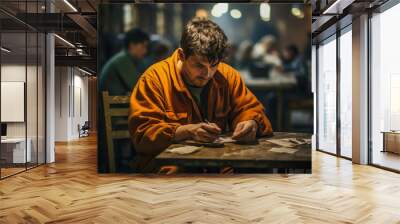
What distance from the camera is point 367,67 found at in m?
8.58

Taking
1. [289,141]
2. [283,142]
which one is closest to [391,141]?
[289,141]

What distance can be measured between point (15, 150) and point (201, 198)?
13.6ft

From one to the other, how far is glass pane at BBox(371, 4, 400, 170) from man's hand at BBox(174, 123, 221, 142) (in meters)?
3.35

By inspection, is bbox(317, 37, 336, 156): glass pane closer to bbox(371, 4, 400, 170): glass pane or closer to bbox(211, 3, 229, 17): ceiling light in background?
bbox(371, 4, 400, 170): glass pane

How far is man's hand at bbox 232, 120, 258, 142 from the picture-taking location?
280 inches

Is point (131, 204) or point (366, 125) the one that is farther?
point (366, 125)

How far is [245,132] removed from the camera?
712cm

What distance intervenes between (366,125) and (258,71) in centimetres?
311

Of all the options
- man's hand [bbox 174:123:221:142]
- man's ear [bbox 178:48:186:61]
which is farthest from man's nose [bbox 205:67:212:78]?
man's hand [bbox 174:123:221:142]

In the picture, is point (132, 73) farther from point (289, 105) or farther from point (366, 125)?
point (366, 125)

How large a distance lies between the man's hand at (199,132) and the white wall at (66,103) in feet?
35.5

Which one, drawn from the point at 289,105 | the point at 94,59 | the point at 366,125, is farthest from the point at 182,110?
the point at 94,59

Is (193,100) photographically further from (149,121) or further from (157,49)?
(157,49)

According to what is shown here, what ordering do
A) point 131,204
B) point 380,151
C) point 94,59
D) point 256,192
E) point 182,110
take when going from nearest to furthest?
1. point 131,204
2. point 256,192
3. point 182,110
4. point 380,151
5. point 94,59
